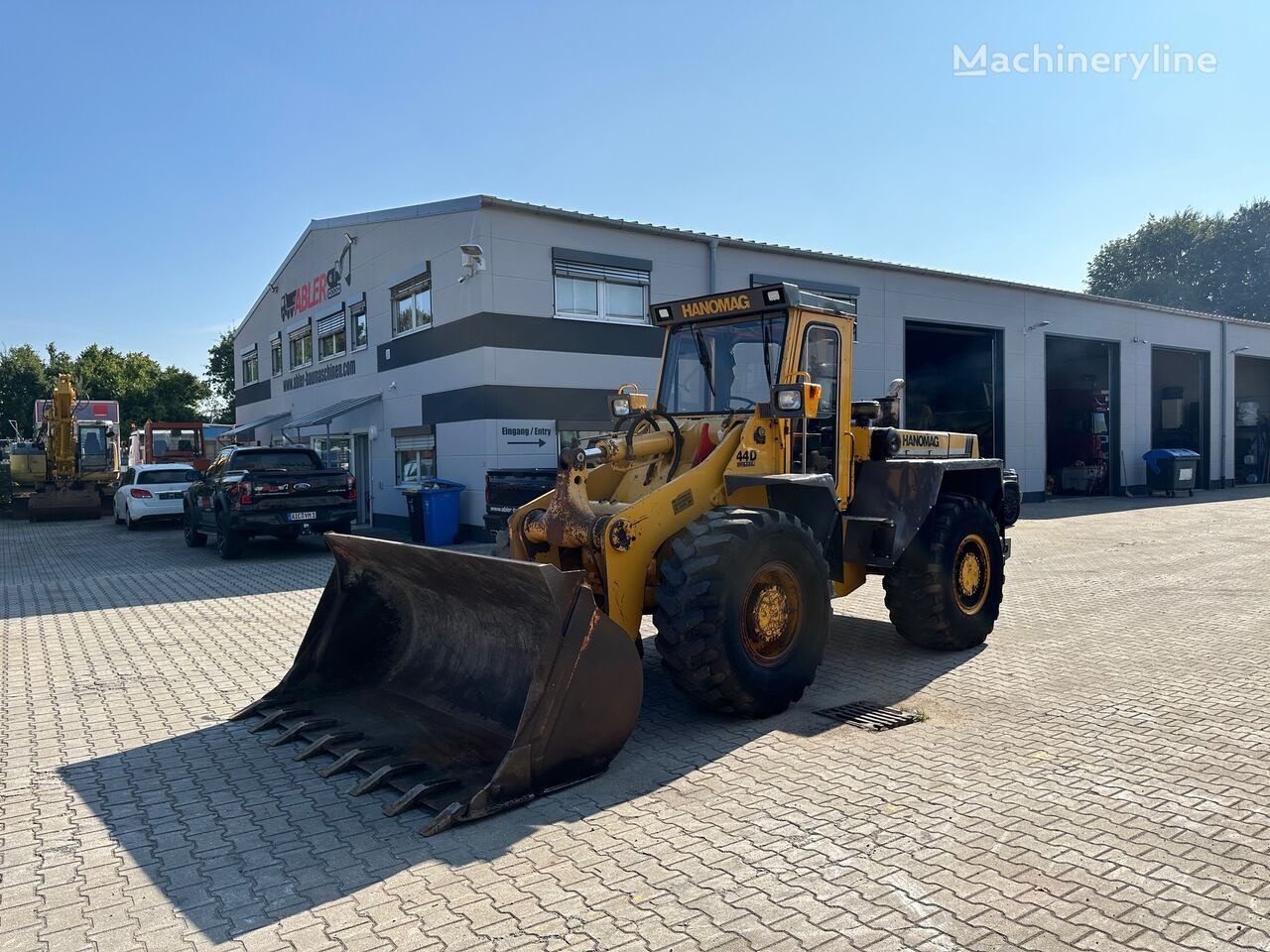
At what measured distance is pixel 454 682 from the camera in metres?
5.36

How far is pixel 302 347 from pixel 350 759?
23.2m

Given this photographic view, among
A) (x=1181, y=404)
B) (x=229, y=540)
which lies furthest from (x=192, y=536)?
(x=1181, y=404)

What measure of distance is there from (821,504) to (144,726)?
4788mm

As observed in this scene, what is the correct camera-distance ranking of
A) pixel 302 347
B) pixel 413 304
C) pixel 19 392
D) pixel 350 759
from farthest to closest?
pixel 19 392 < pixel 302 347 < pixel 413 304 < pixel 350 759

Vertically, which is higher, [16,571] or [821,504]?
[821,504]

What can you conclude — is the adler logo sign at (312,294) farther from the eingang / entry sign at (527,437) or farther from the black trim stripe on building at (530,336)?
the eingang / entry sign at (527,437)

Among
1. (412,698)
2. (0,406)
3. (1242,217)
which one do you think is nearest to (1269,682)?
(412,698)

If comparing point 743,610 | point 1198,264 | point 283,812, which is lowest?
point 283,812

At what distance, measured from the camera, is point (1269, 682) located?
6.30 m

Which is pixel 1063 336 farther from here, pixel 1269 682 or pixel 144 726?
pixel 144 726

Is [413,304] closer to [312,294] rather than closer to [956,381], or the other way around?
[312,294]

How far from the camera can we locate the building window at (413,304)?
17812mm

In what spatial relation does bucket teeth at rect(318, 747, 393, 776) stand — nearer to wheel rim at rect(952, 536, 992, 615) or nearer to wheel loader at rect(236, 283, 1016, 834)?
wheel loader at rect(236, 283, 1016, 834)

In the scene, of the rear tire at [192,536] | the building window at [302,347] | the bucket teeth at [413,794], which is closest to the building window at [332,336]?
the building window at [302,347]
